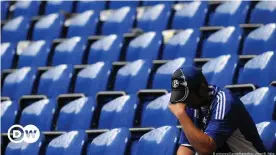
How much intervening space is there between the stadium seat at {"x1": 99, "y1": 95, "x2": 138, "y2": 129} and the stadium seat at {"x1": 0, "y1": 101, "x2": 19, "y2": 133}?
2.69ft

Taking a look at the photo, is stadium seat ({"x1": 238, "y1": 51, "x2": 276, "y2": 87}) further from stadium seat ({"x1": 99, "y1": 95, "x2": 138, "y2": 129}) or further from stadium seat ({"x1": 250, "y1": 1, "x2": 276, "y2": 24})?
stadium seat ({"x1": 250, "y1": 1, "x2": 276, "y2": 24})

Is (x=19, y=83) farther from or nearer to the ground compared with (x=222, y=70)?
nearer to the ground

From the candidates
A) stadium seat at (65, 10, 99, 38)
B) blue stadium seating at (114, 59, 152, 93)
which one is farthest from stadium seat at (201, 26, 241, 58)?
stadium seat at (65, 10, 99, 38)

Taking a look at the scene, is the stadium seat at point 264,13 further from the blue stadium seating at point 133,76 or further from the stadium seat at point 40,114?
the stadium seat at point 40,114

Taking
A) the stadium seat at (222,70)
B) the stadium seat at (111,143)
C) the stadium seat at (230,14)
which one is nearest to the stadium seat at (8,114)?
the stadium seat at (111,143)

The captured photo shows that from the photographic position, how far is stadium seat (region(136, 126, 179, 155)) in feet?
16.4

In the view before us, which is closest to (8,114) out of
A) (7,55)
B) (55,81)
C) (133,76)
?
(55,81)

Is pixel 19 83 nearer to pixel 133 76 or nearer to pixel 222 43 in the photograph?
pixel 133 76

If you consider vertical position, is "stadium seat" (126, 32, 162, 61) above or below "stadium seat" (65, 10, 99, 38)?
below

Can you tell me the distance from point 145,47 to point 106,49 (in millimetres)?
404

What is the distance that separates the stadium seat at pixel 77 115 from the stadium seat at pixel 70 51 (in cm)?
118

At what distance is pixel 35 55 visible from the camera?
25.1 feet

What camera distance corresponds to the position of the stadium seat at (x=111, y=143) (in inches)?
205

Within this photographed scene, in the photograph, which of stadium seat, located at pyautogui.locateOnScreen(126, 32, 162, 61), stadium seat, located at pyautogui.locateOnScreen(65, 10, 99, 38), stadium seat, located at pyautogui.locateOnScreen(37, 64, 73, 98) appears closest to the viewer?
stadium seat, located at pyautogui.locateOnScreen(37, 64, 73, 98)
